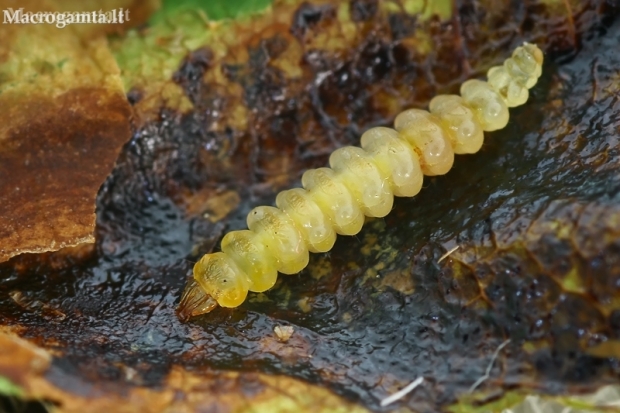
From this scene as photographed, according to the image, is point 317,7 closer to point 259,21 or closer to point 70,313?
point 259,21

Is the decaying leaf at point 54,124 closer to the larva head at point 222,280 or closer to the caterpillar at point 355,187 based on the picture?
the larva head at point 222,280

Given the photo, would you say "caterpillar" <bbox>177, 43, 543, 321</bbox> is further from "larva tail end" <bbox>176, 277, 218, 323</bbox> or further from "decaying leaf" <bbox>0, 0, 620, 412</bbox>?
"decaying leaf" <bbox>0, 0, 620, 412</bbox>

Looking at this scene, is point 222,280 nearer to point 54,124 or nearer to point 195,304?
point 195,304

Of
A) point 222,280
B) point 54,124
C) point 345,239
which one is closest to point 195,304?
point 222,280

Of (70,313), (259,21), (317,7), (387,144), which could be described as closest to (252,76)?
(259,21)

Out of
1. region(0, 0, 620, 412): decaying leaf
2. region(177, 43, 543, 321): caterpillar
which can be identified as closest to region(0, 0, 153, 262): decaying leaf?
region(0, 0, 620, 412): decaying leaf

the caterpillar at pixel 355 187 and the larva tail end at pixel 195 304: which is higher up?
the caterpillar at pixel 355 187

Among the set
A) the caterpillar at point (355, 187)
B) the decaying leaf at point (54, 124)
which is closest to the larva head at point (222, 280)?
the caterpillar at point (355, 187)
